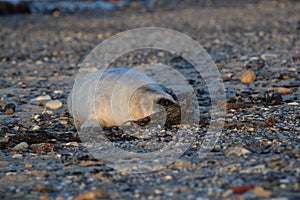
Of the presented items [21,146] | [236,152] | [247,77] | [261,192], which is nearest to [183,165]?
[236,152]

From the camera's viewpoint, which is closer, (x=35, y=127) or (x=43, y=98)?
(x=35, y=127)

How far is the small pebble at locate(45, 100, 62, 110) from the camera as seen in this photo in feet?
18.5

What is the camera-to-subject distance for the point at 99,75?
511cm

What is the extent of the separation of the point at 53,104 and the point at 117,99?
1.17 m

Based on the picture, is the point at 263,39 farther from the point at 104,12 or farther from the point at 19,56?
the point at 104,12

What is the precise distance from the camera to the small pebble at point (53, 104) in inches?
222

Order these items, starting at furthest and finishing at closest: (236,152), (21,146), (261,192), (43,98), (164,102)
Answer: (43,98)
(164,102)
(21,146)
(236,152)
(261,192)

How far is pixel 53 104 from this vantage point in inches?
223

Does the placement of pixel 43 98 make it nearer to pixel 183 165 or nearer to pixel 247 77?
pixel 247 77

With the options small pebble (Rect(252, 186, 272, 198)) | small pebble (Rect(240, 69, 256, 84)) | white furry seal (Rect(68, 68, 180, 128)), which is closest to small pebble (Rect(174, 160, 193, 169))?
small pebble (Rect(252, 186, 272, 198))

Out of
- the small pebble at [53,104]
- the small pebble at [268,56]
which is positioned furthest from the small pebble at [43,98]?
the small pebble at [268,56]

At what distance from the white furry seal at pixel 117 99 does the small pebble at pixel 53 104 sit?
1.70ft

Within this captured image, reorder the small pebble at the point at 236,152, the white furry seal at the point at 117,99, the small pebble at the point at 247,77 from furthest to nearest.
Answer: the small pebble at the point at 247,77 < the white furry seal at the point at 117,99 < the small pebble at the point at 236,152

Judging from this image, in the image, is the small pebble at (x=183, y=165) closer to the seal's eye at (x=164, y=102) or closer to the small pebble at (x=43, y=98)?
the seal's eye at (x=164, y=102)
